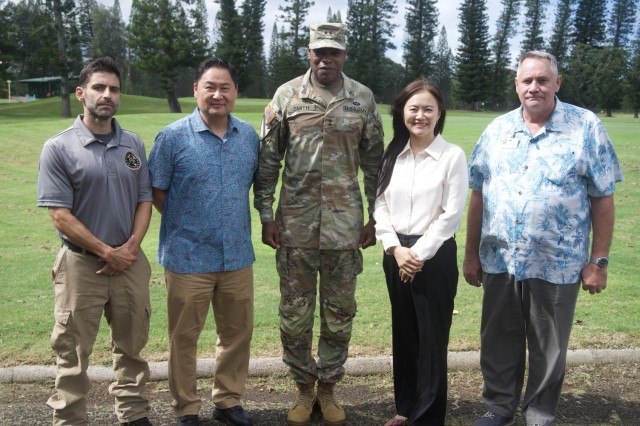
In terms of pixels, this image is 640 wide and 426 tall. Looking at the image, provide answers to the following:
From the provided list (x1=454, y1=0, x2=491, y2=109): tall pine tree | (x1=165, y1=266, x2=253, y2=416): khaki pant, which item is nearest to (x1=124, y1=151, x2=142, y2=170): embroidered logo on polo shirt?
(x1=165, y1=266, x2=253, y2=416): khaki pant

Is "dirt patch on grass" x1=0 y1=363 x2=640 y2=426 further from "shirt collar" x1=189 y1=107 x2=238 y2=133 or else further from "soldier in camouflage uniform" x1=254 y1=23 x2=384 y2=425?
"shirt collar" x1=189 y1=107 x2=238 y2=133

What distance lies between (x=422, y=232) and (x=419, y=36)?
5418 cm

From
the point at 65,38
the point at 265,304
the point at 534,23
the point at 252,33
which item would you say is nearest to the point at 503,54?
the point at 534,23

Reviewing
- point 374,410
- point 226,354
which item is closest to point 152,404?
point 226,354

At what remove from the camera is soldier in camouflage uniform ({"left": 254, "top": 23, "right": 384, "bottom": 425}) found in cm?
393

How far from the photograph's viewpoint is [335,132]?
3.92m

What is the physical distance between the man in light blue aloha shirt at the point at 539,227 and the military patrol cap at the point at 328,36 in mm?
1042

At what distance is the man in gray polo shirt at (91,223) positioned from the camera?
3482 mm

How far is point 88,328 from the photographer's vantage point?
11.9 feet

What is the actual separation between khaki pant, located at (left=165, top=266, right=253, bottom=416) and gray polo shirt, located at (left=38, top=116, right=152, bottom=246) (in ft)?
1.54

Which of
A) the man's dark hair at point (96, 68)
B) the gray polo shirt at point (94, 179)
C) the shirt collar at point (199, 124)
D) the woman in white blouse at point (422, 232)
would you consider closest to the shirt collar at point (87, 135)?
the gray polo shirt at point (94, 179)

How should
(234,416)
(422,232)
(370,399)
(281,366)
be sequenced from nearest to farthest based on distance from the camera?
(422,232)
(234,416)
(370,399)
(281,366)

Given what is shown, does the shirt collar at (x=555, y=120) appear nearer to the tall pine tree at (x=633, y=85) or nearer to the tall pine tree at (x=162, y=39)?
the tall pine tree at (x=162, y=39)

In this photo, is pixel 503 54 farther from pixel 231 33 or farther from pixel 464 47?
pixel 231 33
